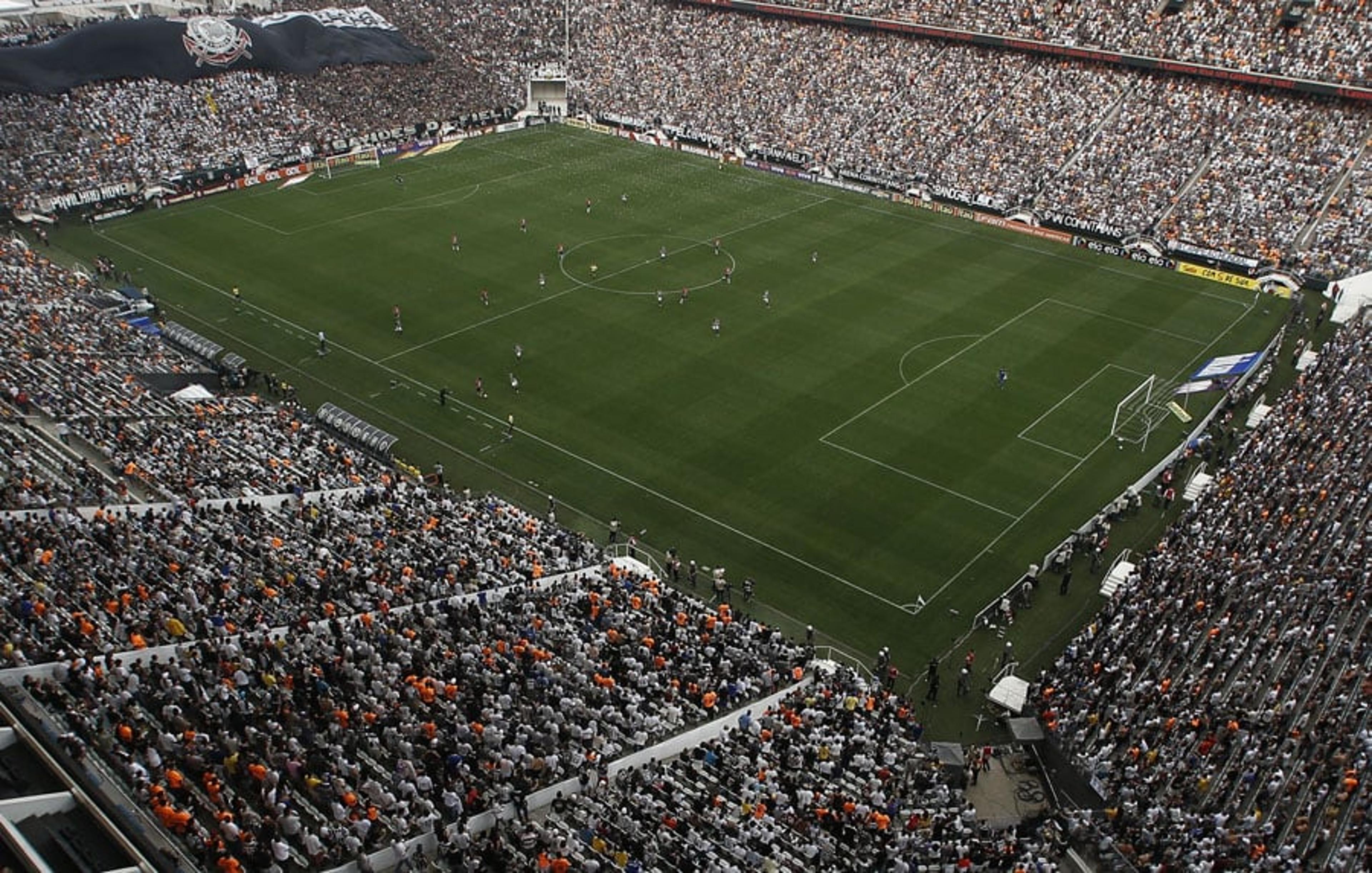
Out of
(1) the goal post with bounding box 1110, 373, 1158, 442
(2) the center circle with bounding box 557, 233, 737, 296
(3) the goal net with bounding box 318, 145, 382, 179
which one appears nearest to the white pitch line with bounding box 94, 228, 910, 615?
(2) the center circle with bounding box 557, 233, 737, 296

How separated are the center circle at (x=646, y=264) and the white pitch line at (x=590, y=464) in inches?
557

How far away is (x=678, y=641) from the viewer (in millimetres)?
32219

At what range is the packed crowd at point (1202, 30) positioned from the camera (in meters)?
75.9

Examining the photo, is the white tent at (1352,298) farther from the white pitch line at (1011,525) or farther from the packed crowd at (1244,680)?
the white pitch line at (1011,525)

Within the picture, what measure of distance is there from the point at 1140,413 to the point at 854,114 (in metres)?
45.8

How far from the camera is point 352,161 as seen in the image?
8712cm

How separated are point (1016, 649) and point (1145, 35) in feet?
202

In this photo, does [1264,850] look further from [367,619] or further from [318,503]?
[318,503]

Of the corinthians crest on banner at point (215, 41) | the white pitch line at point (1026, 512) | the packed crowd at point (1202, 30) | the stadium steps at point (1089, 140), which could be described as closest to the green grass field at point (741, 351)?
the white pitch line at point (1026, 512)

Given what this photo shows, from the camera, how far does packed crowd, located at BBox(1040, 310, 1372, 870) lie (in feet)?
88.7

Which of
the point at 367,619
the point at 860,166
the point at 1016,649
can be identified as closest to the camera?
the point at 367,619

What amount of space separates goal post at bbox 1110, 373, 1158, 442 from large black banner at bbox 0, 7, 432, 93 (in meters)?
70.7

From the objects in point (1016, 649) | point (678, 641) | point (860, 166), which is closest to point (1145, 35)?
point (860, 166)

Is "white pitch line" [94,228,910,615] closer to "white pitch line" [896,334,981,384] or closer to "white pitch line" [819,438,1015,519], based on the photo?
"white pitch line" [819,438,1015,519]
